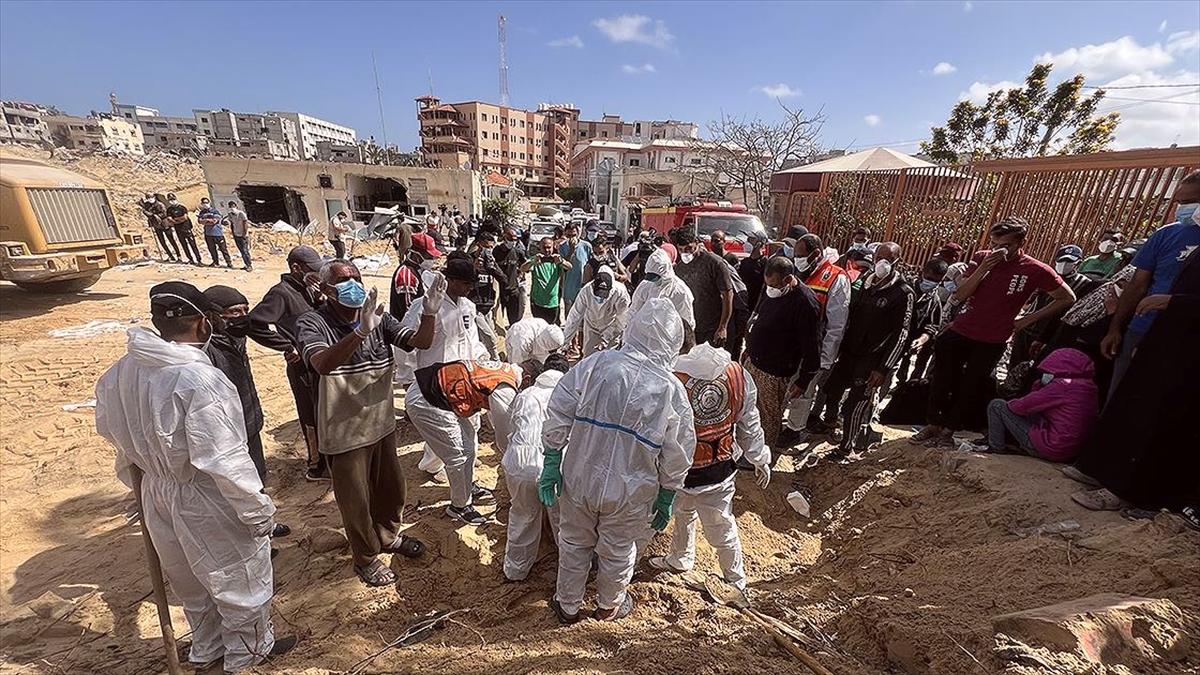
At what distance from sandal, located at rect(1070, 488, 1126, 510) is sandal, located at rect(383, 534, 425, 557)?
4054 millimetres

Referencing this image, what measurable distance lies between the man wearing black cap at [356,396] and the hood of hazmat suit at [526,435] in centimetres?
70

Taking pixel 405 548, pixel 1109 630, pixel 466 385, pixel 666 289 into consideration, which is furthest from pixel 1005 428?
pixel 405 548

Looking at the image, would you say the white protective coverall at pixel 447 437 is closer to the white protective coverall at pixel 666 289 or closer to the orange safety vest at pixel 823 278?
the white protective coverall at pixel 666 289

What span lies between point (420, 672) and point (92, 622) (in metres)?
2.20

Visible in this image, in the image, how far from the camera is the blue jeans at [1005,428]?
3564 millimetres

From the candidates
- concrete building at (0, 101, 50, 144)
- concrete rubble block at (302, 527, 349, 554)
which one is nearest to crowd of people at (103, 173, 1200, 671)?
concrete rubble block at (302, 527, 349, 554)

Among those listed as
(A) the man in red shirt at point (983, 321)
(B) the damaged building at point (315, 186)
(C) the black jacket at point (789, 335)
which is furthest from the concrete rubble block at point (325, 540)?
(B) the damaged building at point (315, 186)

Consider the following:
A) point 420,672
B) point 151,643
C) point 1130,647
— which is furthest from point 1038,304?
point 151,643

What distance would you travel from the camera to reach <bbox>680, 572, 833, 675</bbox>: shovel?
6.65 ft

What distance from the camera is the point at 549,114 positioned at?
6519 cm

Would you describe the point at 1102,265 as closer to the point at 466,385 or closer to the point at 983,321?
the point at 983,321

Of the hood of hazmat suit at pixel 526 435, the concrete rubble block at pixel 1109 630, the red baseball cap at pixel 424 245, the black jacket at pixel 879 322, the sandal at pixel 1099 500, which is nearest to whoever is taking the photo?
the concrete rubble block at pixel 1109 630

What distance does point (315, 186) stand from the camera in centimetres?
2577

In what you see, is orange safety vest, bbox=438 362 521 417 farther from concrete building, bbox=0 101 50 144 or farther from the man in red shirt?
concrete building, bbox=0 101 50 144
